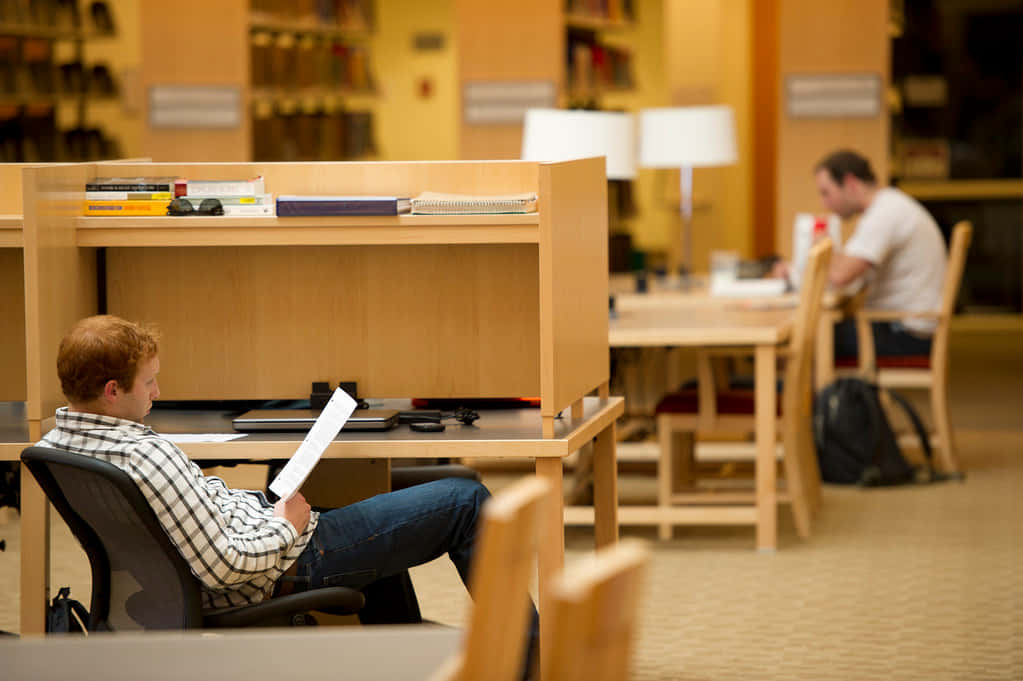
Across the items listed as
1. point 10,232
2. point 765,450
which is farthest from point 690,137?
point 10,232

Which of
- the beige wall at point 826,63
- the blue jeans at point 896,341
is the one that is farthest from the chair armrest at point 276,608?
the beige wall at point 826,63

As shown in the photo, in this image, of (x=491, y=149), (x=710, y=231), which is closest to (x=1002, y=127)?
(x=710, y=231)

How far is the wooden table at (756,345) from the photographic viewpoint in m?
4.55

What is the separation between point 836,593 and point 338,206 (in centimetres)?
206

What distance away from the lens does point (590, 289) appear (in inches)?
124

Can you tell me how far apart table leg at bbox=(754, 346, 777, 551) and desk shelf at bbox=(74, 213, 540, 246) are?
192 centimetres

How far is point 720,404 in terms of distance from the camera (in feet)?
16.0

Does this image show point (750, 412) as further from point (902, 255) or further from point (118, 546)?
point (118, 546)

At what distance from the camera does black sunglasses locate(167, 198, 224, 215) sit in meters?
3.01

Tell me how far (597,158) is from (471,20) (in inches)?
183

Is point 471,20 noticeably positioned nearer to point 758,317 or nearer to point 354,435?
point 758,317

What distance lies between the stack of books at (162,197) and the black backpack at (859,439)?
3.16 metres

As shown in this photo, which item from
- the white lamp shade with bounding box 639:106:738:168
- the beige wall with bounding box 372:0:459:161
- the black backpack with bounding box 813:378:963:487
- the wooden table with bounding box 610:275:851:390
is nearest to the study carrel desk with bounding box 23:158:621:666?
the wooden table with bounding box 610:275:851:390

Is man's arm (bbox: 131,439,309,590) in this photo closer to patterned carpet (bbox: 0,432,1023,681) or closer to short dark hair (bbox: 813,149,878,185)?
patterned carpet (bbox: 0,432,1023,681)
